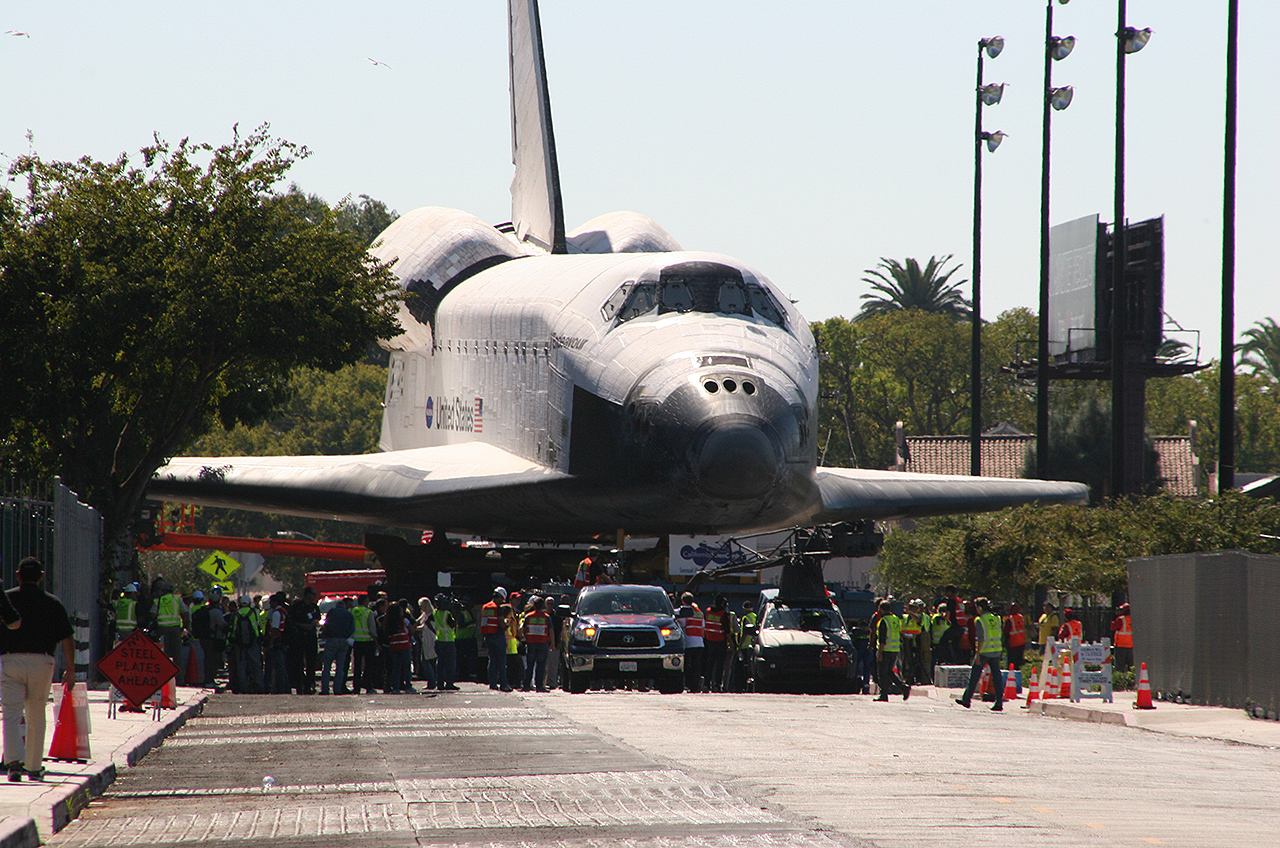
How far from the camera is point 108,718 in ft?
51.0

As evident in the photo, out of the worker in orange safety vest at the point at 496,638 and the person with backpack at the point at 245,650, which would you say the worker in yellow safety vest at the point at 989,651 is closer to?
the worker in orange safety vest at the point at 496,638

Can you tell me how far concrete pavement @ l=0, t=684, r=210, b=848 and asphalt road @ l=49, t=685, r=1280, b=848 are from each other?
0.15 meters

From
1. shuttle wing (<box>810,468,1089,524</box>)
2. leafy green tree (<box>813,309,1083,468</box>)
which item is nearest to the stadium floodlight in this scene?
shuttle wing (<box>810,468,1089,524</box>)

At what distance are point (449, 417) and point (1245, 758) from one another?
776 inches

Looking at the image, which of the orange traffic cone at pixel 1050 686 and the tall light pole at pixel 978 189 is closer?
the orange traffic cone at pixel 1050 686

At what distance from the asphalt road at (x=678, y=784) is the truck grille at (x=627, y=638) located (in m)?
4.31

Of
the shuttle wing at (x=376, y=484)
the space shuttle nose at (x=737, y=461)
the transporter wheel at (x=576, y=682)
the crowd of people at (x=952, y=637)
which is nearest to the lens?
the crowd of people at (x=952, y=637)

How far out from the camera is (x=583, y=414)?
22969mm

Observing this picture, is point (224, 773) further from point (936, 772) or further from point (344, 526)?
point (344, 526)

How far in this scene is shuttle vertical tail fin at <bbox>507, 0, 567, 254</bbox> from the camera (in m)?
33.7

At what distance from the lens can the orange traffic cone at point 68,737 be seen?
36.8 feet

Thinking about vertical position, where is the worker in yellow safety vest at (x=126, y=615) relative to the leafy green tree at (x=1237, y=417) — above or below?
below

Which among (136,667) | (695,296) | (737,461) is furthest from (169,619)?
(695,296)

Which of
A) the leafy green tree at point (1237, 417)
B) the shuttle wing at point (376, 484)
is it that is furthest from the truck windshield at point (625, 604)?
the leafy green tree at point (1237, 417)
